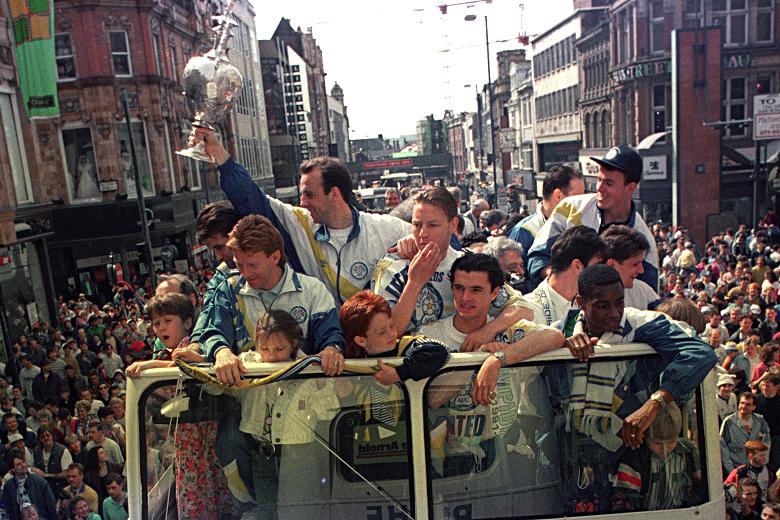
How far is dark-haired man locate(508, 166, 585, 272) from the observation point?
6.45 metres

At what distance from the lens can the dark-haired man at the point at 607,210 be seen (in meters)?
5.13

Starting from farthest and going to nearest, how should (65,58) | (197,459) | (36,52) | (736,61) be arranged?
(736,61), (65,58), (36,52), (197,459)

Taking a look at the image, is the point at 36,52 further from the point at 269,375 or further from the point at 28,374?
the point at 269,375

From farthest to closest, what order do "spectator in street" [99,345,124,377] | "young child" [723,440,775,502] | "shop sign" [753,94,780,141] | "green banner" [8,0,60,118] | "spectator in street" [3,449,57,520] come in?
1. "shop sign" [753,94,780,141]
2. "green banner" [8,0,60,118]
3. "spectator in street" [99,345,124,377]
4. "spectator in street" [3,449,57,520]
5. "young child" [723,440,775,502]

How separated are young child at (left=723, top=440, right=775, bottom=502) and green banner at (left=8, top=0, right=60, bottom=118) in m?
14.9

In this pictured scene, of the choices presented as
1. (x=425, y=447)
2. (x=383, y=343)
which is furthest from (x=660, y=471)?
(x=383, y=343)

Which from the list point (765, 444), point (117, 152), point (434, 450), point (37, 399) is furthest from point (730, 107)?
point (434, 450)

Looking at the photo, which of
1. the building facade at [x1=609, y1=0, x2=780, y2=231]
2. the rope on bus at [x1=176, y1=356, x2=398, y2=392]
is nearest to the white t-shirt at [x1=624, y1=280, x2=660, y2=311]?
the rope on bus at [x1=176, y1=356, x2=398, y2=392]

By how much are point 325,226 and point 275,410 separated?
1592 millimetres

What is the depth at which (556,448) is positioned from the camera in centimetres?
342

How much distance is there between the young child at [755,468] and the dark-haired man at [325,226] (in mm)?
4517

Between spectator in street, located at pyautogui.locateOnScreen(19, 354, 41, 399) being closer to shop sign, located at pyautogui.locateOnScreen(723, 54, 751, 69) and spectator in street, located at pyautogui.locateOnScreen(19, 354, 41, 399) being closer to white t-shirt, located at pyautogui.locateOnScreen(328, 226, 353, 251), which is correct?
white t-shirt, located at pyautogui.locateOnScreen(328, 226, 353, 251)

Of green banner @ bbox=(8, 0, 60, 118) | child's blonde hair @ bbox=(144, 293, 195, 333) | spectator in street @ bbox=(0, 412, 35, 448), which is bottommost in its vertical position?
spectator in street @ bbox=(0, 412, 35, 448)

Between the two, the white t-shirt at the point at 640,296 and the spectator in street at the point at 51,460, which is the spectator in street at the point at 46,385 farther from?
the white t-shirt at the point at 640,296
